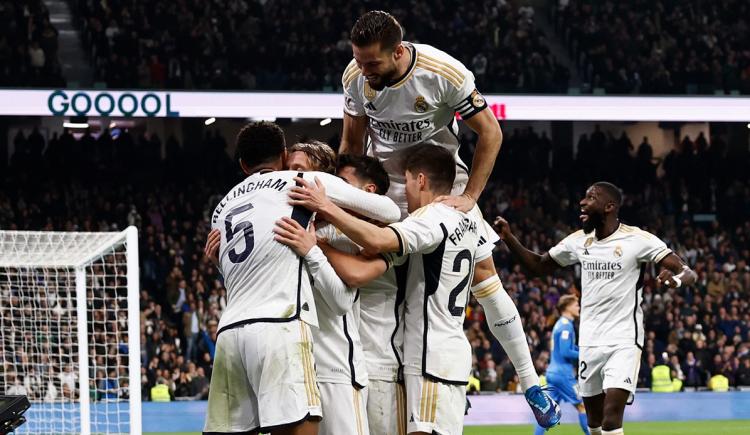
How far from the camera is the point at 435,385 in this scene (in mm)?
6031

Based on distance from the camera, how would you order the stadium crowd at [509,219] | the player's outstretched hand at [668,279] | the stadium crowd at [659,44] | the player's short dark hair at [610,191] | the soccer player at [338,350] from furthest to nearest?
the stadium crowd at [659,44], the stadium crowd at [509,219], the player's short dark hair at [610,191], the player's outstretched hand at [668,279], the soccer player at [338,350]

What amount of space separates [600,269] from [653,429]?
7.29m

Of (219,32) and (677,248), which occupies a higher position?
(219,32)

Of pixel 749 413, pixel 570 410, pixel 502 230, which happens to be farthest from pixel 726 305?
pixel 502 230

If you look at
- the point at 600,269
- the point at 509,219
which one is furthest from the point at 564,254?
the point at 509,219

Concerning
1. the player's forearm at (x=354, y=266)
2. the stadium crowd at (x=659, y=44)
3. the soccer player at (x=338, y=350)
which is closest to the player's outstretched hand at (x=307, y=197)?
the soccer player at (x=338, y=350)

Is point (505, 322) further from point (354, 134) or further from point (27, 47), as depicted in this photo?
point (27, 47)

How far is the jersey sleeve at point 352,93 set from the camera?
6.64m

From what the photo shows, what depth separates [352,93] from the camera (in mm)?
6703

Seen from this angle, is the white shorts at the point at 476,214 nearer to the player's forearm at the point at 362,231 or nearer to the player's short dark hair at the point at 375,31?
the player's forearm at the point at 362,231

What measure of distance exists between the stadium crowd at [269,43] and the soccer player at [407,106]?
1606 centimetres

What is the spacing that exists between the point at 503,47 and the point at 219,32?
6420 millimetres

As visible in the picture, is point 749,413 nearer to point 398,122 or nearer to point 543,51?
point 543,51

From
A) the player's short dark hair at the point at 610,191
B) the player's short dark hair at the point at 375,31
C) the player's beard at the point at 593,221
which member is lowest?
the player's beard at the point at 593,221
